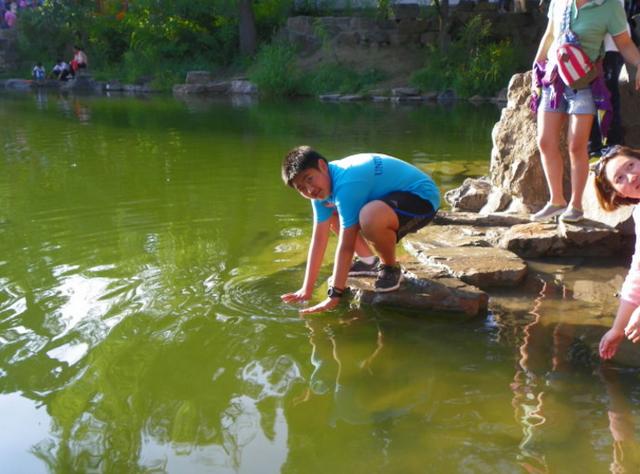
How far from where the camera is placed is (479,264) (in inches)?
157

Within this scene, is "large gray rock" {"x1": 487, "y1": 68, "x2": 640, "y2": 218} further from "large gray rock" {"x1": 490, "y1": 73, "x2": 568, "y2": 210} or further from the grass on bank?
the grass on bank

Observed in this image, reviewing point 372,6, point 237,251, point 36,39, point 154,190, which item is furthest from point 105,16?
point 237,251

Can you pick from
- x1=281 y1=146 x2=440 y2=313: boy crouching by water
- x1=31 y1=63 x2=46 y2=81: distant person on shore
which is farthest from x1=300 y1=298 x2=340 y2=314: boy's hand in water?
x1=31 y1=63 x2=46 y2=81: distant person on shore

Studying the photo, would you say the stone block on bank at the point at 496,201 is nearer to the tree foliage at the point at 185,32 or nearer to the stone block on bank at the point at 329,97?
the stone block on bank at the point at 329,97

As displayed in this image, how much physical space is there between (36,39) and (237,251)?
25127mm

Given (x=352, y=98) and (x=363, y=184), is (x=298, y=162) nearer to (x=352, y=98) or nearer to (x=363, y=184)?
(x=363, y=184)

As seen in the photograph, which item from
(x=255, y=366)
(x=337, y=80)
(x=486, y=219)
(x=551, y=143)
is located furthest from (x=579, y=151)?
(x=337, y=80)

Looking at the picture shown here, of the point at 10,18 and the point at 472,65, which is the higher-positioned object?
the point at 10,18

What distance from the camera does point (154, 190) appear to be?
6.66 meters

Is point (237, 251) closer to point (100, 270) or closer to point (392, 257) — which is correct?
point (100, 270)

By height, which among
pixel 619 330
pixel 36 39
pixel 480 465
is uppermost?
pixel 36 39

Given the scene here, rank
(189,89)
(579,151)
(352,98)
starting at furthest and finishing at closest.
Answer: (189,89)
(352,98)
(579,151)

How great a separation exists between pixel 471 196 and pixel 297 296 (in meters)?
2.73

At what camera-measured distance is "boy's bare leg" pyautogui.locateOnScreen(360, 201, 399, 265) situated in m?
3.41
